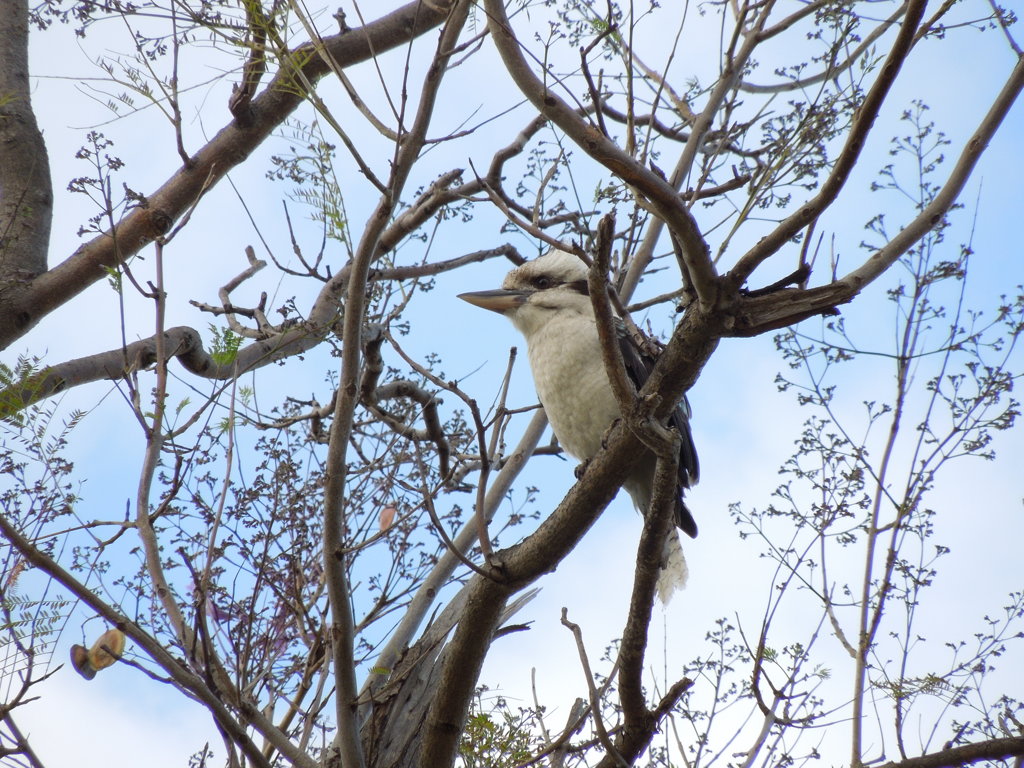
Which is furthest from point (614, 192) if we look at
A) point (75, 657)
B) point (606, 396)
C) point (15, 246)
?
point (15, 246)

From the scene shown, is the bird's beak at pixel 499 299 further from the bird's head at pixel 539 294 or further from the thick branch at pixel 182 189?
the thick branch at pixel 182 189

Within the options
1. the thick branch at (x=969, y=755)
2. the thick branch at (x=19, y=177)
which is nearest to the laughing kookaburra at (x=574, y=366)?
the thick branch at (x=969, y=755)

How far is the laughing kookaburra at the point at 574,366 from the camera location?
3146 mm

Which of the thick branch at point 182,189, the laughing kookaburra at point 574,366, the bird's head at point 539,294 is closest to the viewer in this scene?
the laughing kookaburra at point 574,366

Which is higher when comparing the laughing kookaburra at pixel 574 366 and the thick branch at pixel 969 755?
the laughing kookaburra at pixel 574 366

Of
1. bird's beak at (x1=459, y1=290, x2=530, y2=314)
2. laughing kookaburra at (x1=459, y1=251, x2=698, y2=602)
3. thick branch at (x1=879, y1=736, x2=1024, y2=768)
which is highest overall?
bird's beak at (x1=459, y1=290, x2=530, y2=314)

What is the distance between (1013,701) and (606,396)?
1.54 metres

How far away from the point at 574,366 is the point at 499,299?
0.58 metres

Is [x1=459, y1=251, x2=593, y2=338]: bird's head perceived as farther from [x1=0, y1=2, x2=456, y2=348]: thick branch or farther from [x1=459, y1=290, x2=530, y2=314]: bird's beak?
[x1=0, y1=2, x2=456, y2=348]: thick branch

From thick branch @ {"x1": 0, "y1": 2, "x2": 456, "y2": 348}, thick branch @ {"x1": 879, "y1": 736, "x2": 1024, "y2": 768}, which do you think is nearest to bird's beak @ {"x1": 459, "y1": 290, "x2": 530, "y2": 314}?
thick branch @ {"x1": 0, "y1": 2, "x2": 456, "y2": 348}

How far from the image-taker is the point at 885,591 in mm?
2971

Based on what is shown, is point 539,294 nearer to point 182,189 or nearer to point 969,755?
point 182,189

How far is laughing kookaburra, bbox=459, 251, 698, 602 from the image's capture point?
10.3ft

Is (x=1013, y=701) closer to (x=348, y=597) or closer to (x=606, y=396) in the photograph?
(x=606, y=396)
